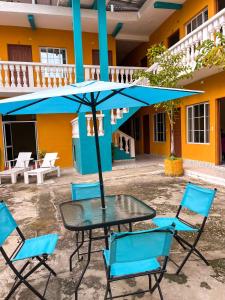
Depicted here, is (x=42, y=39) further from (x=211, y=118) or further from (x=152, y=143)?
(x=211, y=118)

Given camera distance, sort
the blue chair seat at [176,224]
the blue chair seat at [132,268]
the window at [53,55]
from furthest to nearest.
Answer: the window at [53,55] < the blue chair seat at [176,224] < the blue chair seat at [132,268]

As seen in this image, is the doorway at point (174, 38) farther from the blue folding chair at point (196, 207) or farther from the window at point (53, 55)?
the blue folding chair at point (196, 207)

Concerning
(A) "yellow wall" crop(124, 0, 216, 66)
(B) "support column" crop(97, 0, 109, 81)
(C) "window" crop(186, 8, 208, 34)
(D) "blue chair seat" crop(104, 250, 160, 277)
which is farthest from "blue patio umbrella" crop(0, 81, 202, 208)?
(C) "window" crop(186, 8, 208, 34)

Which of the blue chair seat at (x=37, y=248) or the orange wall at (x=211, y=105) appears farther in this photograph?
the orange wall at (x=211, y=105)

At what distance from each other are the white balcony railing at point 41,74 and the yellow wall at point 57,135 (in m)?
1.53

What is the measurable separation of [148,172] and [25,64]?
21.0ft

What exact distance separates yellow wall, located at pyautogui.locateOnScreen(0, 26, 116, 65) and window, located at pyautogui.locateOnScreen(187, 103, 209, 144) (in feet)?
18.6

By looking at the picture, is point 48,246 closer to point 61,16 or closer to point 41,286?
point 41,286

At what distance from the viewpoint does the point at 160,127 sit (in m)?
12.1

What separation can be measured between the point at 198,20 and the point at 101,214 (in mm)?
9406

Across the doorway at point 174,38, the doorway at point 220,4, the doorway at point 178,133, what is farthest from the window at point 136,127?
the doorway at point 220,4

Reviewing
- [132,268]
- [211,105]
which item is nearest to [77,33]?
[211,105]

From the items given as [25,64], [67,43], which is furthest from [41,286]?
[67,43]

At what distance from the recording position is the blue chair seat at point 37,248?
2.39 m
